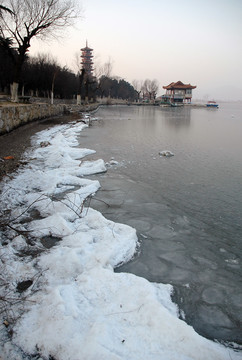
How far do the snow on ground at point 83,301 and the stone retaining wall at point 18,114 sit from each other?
25.0 ft

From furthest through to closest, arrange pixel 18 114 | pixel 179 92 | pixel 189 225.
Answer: pixel 179 92
pixel 18 114
pixel 189 225

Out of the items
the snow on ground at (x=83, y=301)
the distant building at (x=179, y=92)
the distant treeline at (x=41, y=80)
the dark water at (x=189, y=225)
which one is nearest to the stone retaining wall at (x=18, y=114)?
the dark water at (x=189, y=225)

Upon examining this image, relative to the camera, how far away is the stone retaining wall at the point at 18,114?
10.8 m

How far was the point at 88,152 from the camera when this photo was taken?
9.41 meters

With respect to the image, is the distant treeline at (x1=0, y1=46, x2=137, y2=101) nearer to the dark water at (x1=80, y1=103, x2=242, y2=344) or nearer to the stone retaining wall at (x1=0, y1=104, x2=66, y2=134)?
the stone retaining wall at (x1=0, y1=104, x2=66, y2=134)

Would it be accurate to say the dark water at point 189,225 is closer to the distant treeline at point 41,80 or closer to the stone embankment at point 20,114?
the stone embankment at point 20,114

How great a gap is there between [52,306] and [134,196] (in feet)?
11.1

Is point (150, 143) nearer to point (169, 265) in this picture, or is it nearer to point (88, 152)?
point (88, 152)

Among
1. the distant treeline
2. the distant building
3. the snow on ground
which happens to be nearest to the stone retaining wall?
the snow on ground

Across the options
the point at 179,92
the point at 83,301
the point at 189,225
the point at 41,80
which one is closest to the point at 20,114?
the point at 189,225

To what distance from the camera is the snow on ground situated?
212 centimetres

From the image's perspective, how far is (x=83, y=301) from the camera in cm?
256

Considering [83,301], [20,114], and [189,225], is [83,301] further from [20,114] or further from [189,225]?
[20,114]

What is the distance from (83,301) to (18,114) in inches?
492
